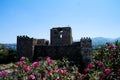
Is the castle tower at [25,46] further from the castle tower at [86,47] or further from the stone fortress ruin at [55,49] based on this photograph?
the castle tower at [86,47]

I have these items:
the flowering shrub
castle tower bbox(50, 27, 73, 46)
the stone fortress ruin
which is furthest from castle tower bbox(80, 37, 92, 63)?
the flowering shrub

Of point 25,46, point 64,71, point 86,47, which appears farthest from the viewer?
point 25,46

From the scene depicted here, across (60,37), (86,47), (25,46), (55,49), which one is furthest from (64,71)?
(60,37)

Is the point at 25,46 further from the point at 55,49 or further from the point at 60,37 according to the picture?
the point at 60,37

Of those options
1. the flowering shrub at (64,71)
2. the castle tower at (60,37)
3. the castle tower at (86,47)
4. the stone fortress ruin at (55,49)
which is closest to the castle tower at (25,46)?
the stone fortress ruin at (55,49)

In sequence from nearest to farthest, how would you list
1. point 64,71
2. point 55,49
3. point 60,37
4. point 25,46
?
point 64,71
point 55,49
point 25,46
point 60,37

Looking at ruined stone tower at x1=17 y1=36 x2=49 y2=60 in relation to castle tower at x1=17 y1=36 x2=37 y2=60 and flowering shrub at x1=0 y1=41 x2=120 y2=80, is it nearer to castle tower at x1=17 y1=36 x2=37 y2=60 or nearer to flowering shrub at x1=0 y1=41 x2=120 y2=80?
castle tower at x1=17 y1=36 x2=37 y2=60

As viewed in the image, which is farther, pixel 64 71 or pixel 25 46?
pixel 25 46

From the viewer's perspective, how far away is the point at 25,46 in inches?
1499

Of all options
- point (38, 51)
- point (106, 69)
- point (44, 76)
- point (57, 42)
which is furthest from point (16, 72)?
point (57, 42)

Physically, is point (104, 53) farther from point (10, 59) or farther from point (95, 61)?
point (10, 59)

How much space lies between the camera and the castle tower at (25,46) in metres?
37.7

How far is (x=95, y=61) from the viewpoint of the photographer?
9.84 m

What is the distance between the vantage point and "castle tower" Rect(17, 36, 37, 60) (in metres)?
37.7
